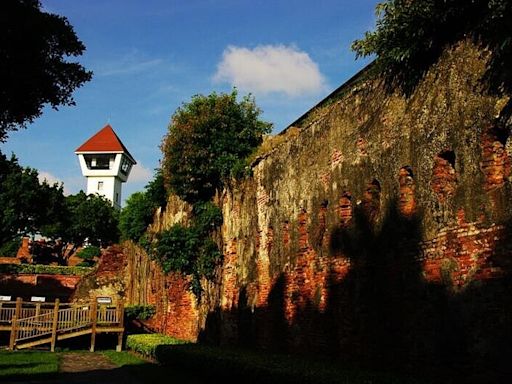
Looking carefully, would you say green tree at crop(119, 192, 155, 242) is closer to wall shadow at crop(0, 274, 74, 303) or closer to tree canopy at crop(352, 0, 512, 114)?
wall shadow at crop(0, 274, 74, 303)

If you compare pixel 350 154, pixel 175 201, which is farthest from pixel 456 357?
pixel 175 201

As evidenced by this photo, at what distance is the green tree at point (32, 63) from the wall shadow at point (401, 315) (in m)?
5.15

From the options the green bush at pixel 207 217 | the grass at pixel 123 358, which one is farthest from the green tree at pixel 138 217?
the green bush at pixel 207 217

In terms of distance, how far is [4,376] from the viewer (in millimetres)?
12250

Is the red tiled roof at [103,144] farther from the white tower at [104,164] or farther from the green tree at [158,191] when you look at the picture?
the green tree at [158,191]

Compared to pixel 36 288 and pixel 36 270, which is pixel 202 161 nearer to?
pixel 36 288

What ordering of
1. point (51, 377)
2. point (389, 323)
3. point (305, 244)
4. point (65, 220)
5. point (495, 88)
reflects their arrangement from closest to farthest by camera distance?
1. point (495, 88)
2. point (389, 323)
3. point (305, 244)
4. point (51, 377)
5. point (65, 220)

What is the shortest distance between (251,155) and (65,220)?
29820 mm

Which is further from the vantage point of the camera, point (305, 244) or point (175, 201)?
point (175, 201)

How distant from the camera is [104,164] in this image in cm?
6631

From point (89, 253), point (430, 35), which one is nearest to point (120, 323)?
point (430, 35)

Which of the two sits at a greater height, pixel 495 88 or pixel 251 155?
pixel 251 155

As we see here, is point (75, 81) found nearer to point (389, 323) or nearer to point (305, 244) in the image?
point (305, 244)

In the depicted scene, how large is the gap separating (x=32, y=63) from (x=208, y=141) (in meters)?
8.06
